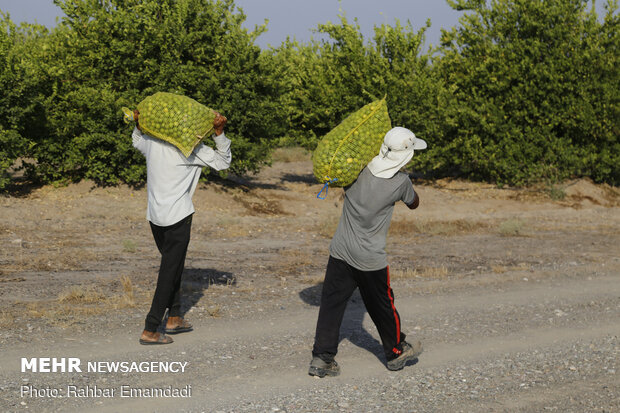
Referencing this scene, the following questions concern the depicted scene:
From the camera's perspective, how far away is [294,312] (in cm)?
815

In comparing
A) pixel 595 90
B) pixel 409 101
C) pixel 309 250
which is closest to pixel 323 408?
pixel 309 250

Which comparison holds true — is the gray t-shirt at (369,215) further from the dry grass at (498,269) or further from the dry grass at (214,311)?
the dry grass at (498,269)

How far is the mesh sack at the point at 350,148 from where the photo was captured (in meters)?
5.39

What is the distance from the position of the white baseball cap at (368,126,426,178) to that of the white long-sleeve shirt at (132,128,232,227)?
5.20 ft

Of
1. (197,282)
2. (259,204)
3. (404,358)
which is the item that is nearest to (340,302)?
(404,358)

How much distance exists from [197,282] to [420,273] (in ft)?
11.9

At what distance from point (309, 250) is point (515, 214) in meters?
8.80

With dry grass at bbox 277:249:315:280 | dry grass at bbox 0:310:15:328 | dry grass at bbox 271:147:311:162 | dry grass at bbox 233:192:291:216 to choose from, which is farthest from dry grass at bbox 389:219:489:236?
dry grass at bbox 271:147:311:162

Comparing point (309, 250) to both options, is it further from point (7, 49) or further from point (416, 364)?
point (7, 49)

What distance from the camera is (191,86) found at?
Answer: 18578 mm

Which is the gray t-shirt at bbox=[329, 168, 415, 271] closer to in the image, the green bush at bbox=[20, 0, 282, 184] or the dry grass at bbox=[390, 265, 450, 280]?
the dry grass at bbox=[390, 265, 450, 280]

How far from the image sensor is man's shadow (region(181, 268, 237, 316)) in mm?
8370

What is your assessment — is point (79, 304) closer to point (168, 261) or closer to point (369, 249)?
point (168, 261)

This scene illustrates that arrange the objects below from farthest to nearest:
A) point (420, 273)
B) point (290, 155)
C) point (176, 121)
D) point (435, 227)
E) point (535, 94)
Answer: point (290, 155) < point (535, 94) < point (435, 227) < point (420, 273) < point (176, 121)
